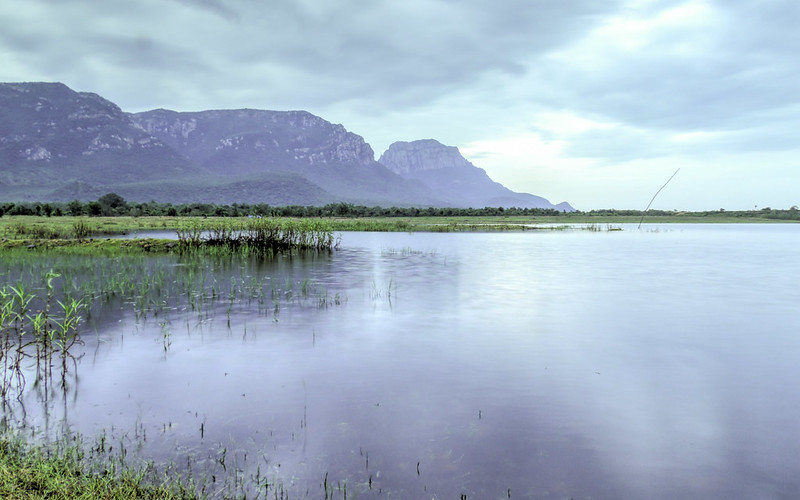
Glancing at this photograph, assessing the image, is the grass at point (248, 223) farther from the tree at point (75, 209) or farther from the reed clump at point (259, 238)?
the tree at point (75, 209)

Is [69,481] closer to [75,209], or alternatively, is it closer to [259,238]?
[259,238]

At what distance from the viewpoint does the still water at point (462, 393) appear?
8.09m

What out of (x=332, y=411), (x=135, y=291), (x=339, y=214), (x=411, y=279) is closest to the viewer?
(x=332, y=411)

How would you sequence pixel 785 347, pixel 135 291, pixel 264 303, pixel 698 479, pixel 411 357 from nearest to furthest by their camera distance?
pixel 698 479 < pixel 411 357 < pixel 785 347 < pixel 264 303 < pixel 135 291

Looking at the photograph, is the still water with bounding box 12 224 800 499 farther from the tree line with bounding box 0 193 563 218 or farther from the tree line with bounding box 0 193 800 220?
the tree line with bounding box 0 193 800 220

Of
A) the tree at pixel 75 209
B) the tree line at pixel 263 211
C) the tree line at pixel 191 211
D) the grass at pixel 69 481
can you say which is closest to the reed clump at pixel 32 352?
the grass at pixel 69 481

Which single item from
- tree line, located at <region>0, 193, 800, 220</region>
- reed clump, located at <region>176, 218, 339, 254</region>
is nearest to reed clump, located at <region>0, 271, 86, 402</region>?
reed clump, located at <region>176, 218, 339, 254</region>

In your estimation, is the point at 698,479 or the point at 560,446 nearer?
the point at 698,479

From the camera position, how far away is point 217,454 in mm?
8359

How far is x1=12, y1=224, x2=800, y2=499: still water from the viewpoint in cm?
809

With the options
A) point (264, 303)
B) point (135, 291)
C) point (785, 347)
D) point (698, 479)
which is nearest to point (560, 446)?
point (698, 479)

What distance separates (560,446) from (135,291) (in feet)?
70.7

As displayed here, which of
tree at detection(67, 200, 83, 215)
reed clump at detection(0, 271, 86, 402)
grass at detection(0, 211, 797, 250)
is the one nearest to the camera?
reed clump at detection(0, 271, 86, 402)

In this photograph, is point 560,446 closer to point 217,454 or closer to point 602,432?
point 602,432
